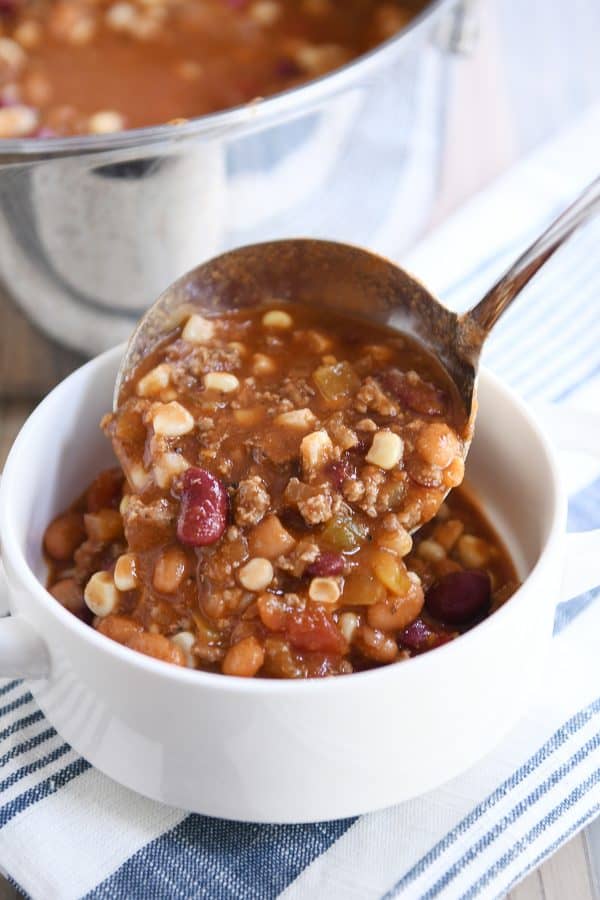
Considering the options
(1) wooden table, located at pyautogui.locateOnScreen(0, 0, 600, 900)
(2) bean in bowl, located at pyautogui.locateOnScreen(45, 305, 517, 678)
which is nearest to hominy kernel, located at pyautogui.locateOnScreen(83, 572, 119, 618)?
(2) bean in bowl, located at pyautogui.locateOnScreen(45, 305, 517, 678)

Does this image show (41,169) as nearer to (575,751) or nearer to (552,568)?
(552,568)

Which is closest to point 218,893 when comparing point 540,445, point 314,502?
point 314,502

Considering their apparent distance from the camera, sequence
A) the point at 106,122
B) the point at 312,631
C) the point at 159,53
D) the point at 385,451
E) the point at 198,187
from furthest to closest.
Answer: the point at 159,53 → the point at 106,122 → the point at 198,187 → the point at 385,451 → the point at 312,631

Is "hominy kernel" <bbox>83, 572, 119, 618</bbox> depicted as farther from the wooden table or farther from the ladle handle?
the wooden table

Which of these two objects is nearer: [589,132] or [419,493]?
[419,493]

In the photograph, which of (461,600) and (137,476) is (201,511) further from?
(461,600)

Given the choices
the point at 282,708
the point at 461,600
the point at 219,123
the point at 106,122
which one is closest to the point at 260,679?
the point at 282,708
